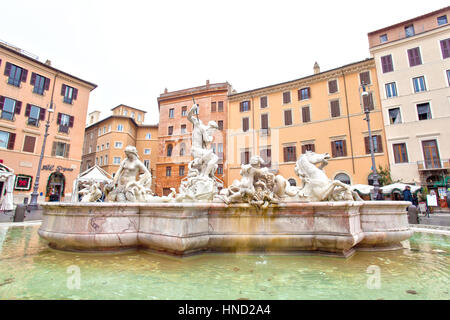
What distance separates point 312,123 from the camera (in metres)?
27.2

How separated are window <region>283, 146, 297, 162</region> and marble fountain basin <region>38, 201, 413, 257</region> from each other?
23847 mm

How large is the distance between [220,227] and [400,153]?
24.5 meters

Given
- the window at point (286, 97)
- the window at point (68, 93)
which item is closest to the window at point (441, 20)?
the window at point (286, 97)

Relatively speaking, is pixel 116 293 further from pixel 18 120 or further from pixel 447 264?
pixel 18 120

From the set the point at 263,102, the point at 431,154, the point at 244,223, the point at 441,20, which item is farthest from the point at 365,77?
the point at 244,223

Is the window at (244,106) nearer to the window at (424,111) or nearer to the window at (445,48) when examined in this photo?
the window at (424,111)

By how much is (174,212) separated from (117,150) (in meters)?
36.8

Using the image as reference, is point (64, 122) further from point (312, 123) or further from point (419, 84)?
point (419, 84)

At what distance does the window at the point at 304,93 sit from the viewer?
28016mm

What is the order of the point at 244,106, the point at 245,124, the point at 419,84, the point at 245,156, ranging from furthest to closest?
the point at 244,106
the point at 245,124
the point at 245,156
the point at 419,84

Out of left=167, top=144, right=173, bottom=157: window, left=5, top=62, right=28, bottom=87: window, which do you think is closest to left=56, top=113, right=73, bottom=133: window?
left=5, top=62, right=28, bottom=87: window

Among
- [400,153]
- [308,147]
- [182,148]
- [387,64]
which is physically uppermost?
[387,64]
